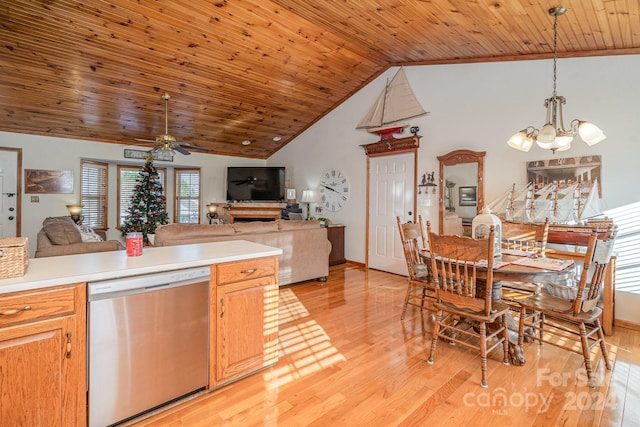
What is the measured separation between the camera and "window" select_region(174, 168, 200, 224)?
7559mm

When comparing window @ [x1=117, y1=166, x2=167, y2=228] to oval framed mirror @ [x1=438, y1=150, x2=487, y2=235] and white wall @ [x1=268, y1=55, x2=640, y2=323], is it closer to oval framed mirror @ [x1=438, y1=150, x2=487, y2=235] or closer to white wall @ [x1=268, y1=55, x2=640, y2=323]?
white wall @ [x1=268, y1=55, x2=640, y2=323]

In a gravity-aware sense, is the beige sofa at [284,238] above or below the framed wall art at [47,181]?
below

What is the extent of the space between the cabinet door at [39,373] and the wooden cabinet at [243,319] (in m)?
0.71

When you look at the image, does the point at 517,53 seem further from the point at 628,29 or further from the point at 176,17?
the point at 176,17

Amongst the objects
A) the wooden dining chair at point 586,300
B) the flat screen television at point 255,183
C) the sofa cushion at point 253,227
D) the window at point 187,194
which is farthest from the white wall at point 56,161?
the wooden dining chair at point 586,300

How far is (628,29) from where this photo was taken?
275 centimetres

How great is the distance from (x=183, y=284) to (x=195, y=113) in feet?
15.2

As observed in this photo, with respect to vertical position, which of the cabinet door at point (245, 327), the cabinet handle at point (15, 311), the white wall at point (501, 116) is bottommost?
the cabinet door at point (245, 327)

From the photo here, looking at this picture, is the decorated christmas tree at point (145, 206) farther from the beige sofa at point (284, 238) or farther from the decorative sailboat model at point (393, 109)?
the decorative sailboat model at point (393, 109)

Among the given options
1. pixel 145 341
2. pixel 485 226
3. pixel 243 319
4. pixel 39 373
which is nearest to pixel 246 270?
pixel 243 319

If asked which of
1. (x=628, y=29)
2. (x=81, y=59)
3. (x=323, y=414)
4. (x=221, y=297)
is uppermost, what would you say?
(x=81, y=59)

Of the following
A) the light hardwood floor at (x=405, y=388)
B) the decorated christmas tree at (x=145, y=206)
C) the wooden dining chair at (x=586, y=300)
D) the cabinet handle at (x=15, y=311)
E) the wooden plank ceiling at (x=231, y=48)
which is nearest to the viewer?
the cabinet handle at (x=15, y=311)

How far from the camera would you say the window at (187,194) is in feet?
24.8

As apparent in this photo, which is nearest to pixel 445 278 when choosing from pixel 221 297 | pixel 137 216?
pixel 221 297
